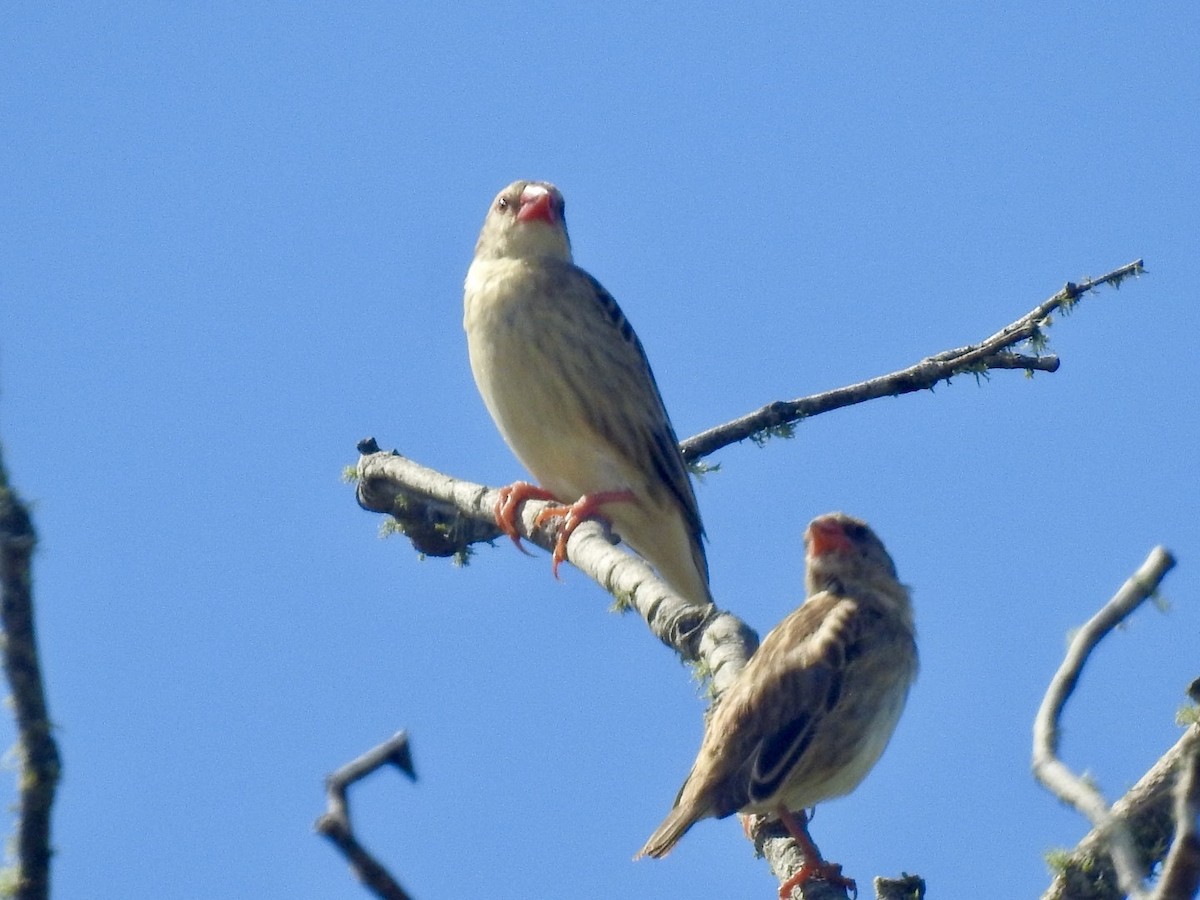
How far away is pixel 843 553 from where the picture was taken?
6.60 meters

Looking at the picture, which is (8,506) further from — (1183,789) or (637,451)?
(637,451)

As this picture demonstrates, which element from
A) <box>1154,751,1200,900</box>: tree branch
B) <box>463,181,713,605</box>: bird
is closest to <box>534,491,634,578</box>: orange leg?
<box>463,181,713,605</box>: bird

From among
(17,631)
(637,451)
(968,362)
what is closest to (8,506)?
(17,631)

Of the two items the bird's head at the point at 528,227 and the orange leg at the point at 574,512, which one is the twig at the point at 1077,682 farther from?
the bird's head at the point at 528,227

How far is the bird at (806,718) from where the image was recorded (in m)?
5.04

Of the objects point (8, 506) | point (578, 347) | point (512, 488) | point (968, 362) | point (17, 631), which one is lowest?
point (17, 631)

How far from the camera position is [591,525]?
6.54m

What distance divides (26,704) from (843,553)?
4581 millimetres

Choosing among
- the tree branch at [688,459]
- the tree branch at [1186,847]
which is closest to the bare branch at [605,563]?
the tree branch at [688,459]

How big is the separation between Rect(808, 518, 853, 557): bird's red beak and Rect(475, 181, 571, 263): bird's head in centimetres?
211

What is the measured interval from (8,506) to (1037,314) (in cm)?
475

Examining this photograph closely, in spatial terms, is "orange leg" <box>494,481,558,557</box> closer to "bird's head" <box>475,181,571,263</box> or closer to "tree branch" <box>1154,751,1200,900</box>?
"bird's head" <box>475,181,571,263</box>

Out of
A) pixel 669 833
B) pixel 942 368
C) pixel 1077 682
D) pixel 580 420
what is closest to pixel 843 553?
pixel 942 368

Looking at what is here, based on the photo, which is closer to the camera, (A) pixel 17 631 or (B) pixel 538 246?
(A) pixel 17 631
